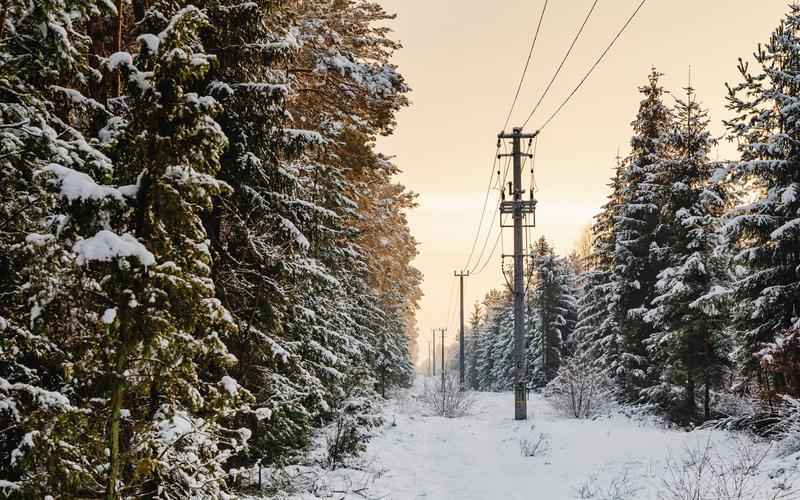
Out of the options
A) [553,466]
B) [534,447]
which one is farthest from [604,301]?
[553,466]

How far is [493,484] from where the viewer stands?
949 centimetres

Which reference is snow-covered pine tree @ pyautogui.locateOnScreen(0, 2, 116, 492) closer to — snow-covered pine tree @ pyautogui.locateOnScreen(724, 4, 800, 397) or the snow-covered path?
the snow-covered path

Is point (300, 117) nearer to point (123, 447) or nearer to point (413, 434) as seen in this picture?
point (123, 447)

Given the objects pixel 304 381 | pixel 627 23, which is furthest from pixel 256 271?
pixel 627 23

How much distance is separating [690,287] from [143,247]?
1602 cm

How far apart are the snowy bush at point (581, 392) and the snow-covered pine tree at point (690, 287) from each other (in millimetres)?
2561

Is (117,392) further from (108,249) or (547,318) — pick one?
(547,318)

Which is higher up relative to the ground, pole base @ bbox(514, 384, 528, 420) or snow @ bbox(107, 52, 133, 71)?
snow @ bbox(107, 52, 133, 71)

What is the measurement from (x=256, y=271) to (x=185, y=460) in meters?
4.02

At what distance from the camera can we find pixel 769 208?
40.9 ft

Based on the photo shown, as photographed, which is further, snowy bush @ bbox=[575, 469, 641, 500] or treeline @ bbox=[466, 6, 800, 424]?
treeline @ bbox=[466, 6, 800, 424]

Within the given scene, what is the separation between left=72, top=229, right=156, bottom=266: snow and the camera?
3457mm

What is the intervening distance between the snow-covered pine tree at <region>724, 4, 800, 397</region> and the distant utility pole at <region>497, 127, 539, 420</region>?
5797 millimetres

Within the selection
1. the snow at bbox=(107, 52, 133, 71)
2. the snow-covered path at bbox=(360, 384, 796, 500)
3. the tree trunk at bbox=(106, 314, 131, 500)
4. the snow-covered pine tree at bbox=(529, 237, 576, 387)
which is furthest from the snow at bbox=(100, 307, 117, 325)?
the snow-covered pine tree at bbox=(529, 237, 576, 387)
